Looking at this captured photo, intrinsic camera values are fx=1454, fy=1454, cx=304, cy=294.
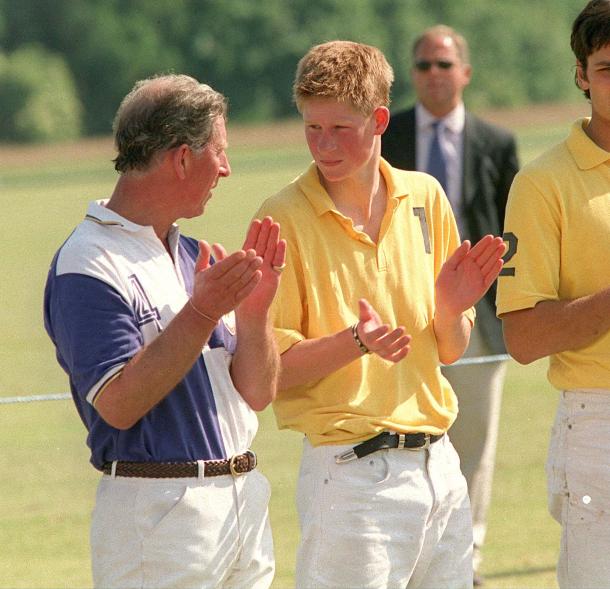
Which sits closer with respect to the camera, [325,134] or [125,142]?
[125,142]

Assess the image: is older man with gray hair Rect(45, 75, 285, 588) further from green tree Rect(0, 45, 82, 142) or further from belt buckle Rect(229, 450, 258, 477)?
green tree Rect(0, 45, 82, 142)

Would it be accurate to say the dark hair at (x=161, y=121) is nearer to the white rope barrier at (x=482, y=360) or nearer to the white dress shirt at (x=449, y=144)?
the white rope barrier at (x=482, y=360)

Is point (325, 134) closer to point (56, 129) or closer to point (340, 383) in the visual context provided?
point (340, 383)

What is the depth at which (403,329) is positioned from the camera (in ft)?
11.7

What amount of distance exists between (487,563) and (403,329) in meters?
3.06

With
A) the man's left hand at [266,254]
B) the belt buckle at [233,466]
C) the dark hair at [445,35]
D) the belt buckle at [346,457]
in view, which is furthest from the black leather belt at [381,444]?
the dark hair at [445,35]

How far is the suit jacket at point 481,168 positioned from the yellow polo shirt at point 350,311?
2661 millimetres

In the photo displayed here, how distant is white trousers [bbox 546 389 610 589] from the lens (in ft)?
12.6

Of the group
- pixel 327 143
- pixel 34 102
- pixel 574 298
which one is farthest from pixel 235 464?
pixel 34 102

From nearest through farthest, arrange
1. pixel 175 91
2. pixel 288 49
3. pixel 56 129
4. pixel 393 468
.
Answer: pixel 175 91 < pixel 393 468 < pixel 56 129 < pixel 288 49

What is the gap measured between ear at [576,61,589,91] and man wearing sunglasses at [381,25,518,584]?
8.25 feet

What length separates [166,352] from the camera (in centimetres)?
328

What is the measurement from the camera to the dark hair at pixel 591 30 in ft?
12.8

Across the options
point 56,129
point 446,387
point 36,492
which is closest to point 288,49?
point 56,129
